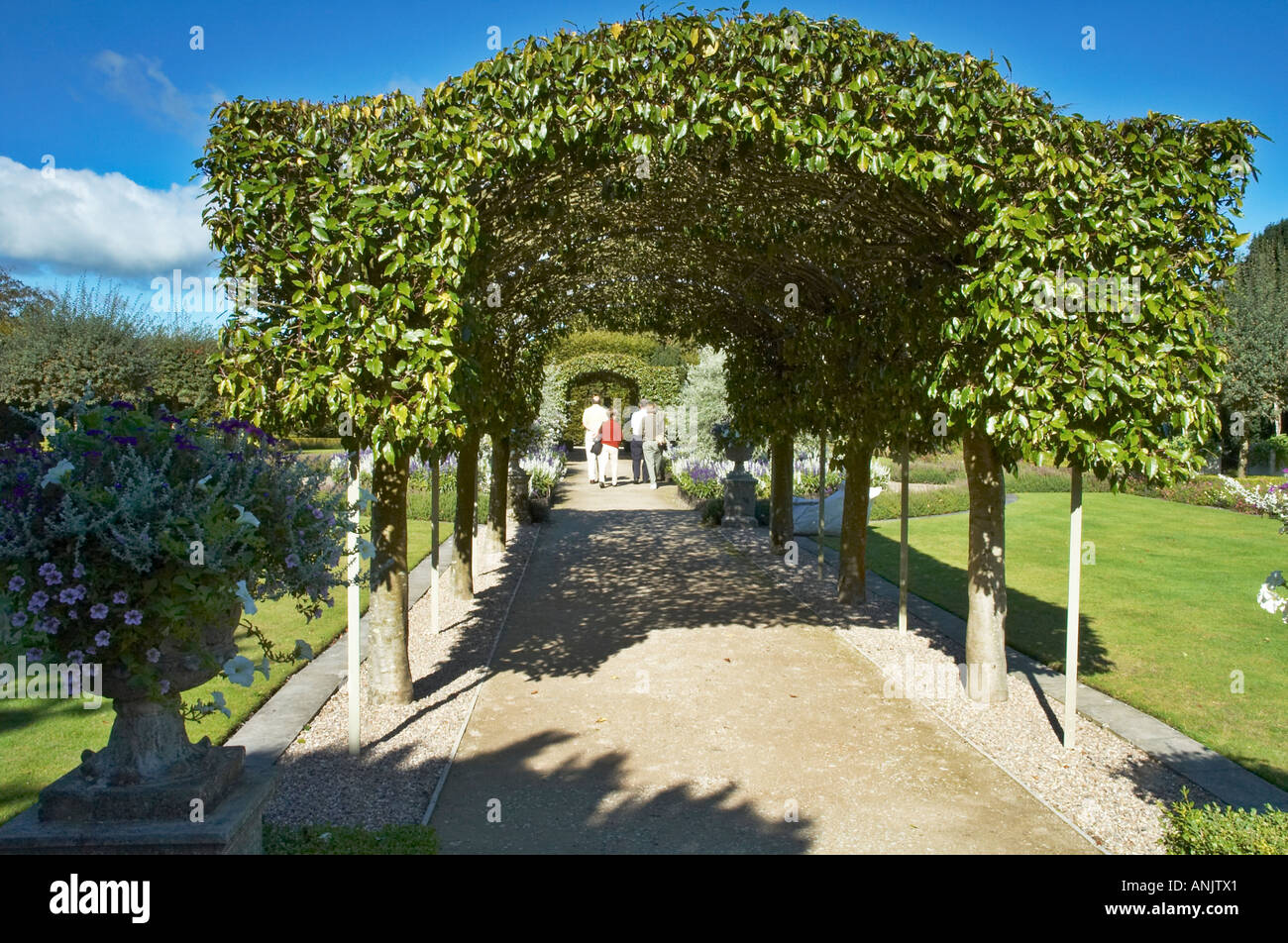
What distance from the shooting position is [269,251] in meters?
5.11

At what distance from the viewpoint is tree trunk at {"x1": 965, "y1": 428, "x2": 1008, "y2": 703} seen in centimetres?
626

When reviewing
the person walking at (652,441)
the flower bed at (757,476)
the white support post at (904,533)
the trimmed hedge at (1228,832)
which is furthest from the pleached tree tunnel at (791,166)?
the person walking at (652,441)

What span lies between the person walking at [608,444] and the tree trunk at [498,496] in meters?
9.44

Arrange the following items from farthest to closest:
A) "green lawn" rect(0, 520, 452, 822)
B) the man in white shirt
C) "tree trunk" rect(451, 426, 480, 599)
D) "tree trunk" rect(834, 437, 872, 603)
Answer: the man in white shirt < "tree trunk" rect(451, 426, 480, 599) < "tree trunk" rect(834, 437, 872, 603) < "green lawn" rect(0, 520, 452, 822)

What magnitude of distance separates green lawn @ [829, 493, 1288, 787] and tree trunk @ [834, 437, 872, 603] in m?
1.12

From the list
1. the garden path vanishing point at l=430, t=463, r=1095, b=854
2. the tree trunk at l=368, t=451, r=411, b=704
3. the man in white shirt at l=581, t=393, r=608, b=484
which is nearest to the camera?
the garden path vanishing point at l=430, t=463, r=1095, b=854

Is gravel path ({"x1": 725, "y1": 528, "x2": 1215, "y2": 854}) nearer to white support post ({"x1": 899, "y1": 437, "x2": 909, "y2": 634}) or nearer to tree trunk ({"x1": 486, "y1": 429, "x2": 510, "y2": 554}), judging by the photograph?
white support post ({"x1": 899, "y1": 437, "x2": 909, "y2": 634})

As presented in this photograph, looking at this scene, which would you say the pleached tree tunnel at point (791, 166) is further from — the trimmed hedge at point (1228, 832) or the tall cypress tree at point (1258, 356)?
the tall cypress tree at point (1258, 356)

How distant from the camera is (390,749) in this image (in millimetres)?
5660

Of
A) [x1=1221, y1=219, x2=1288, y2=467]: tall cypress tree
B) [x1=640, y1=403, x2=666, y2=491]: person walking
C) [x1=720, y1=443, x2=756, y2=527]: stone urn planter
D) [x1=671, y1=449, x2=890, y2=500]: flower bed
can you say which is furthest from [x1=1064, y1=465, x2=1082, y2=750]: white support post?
[x1=1221, y1=219, x2=1288, y2=467]: tall cypress tree

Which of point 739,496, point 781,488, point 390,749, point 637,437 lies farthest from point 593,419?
point 390,749

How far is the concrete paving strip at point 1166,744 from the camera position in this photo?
189 inches

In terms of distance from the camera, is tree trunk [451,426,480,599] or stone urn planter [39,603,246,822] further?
tree trunk [451,426,480,599]

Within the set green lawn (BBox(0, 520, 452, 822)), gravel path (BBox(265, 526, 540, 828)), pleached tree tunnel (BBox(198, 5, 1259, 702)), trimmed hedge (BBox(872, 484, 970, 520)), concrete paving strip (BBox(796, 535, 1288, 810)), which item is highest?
pleached tree tunnel (BBox(198, 5, 1259, 702))
